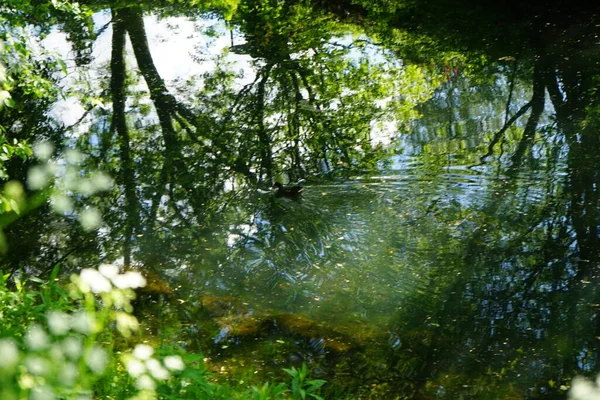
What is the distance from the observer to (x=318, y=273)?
5828 mm

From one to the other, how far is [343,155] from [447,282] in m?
2.98

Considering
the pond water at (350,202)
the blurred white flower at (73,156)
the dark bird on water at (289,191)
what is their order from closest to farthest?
the pond water at (350,202)
the dark bird on water at (289,191)
the blurred white flower at (73,156)

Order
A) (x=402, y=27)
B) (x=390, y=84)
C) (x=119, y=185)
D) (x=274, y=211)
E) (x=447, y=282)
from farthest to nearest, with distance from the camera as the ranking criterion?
1. (x=402, y=27)
2. (x=390, y=84)
3. (x=119, y=185)
4. (x=274, y=211)
5. (x=447, y=282)

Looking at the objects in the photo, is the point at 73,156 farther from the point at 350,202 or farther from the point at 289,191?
the point at 350,202

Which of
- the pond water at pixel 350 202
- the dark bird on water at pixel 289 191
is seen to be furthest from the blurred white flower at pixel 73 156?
the dark bird on water at pixel 289 191

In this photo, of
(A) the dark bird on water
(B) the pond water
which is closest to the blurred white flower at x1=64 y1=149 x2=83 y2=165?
(B) the pond water

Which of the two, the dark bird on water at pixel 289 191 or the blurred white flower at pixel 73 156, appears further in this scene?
the blurred white flower at pixel 73 156

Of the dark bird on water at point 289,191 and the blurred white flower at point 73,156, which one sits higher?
the blurred white flower at point 73,156

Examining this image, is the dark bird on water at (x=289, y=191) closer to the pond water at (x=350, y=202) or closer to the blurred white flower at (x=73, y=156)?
the pond water at (x=350, y=202)

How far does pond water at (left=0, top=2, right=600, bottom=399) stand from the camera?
16.1 feet

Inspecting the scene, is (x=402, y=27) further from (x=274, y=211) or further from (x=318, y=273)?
(x=318, y=273)

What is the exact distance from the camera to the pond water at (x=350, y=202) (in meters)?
4.90

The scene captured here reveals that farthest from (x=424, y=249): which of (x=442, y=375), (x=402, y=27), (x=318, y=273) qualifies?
(x=402, y=27)

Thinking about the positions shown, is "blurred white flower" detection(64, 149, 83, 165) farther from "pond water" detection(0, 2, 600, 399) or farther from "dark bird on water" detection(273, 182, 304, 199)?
"dark bird on water" detection(273, 182, 304, 199)
